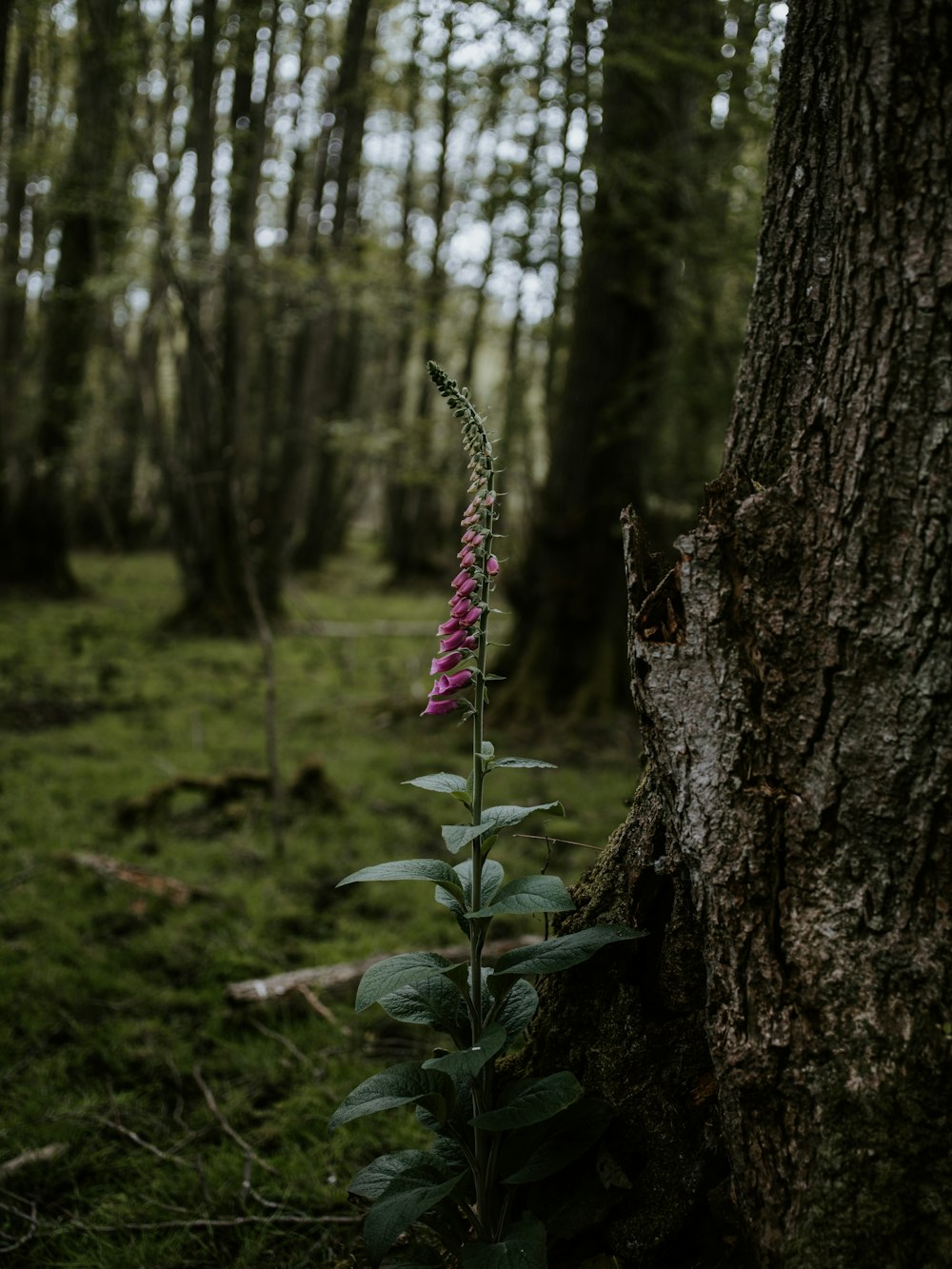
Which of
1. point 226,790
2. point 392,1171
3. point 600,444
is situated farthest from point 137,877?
point 600,444

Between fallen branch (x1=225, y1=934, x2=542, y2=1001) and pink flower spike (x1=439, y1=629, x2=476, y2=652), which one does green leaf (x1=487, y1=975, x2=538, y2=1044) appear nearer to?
pink flower spike (x1=439, y1=629, x2=476, y2=652)

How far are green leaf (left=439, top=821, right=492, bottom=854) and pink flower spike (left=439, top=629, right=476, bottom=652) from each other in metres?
0.38

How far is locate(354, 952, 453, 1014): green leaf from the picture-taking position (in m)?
1.85

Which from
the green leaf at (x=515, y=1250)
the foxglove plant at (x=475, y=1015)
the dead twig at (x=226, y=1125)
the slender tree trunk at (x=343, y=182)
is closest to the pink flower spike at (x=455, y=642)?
the foxglove plant at (x=475, y=1015)

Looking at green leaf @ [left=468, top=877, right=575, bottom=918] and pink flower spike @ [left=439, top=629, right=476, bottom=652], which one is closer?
green leaf @ [left=468, top=877, right=575, bottom=918]

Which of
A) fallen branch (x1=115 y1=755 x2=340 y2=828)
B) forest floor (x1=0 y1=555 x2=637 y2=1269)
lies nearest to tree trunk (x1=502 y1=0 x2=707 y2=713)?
forest floor (x1=0 y1=555 x2=637 y2=1269)

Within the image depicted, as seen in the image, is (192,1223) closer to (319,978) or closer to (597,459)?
(319,978)

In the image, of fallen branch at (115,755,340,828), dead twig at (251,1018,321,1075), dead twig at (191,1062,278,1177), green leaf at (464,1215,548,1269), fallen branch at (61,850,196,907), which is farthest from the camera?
fallen branch at (115,755,340,828)

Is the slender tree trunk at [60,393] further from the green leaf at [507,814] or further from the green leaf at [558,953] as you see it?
the green leaf at [558,953]

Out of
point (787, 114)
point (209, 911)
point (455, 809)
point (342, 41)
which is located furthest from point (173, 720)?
point (342, 41)

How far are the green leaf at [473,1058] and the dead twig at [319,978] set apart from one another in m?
1.74

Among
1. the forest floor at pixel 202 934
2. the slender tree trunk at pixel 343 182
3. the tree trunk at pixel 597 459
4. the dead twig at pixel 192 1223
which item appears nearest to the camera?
the dead twig at pixel 192 1223

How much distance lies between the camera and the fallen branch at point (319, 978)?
11.9 ft

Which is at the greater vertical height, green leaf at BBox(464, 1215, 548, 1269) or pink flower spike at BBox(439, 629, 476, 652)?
pink flower spike at BBox(439, 629, 476, 652)
